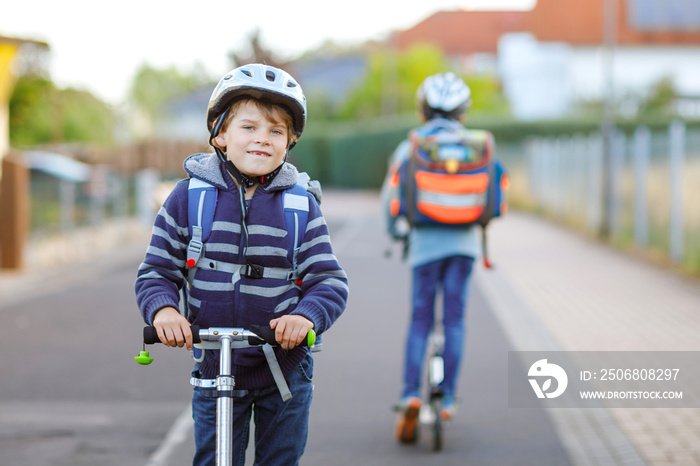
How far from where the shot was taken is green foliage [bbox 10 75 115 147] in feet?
103

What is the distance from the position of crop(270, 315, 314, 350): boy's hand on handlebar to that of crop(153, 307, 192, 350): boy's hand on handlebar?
22cm

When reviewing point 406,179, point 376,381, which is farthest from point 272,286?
point 376,381

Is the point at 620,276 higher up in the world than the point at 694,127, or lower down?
lower down

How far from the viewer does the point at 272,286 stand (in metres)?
2.92

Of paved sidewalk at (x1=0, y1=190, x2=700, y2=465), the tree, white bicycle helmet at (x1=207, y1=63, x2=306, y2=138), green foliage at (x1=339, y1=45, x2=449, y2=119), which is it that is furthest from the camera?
green foliage at (x1=339, y1=45, x2=449, y2=119)

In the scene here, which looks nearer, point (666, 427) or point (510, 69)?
point (666, 427)

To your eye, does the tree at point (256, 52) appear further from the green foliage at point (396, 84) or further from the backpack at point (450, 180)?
the backpack at point (450, 180)

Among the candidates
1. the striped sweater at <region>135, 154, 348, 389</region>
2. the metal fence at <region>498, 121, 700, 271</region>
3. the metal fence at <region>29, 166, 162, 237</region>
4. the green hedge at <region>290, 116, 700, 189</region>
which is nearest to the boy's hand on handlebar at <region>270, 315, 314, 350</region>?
the striped sweater at <region>135, 154, 348, 389</region>

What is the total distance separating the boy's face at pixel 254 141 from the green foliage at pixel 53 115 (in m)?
29.5

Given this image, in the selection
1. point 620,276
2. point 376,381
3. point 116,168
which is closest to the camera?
point 376,381

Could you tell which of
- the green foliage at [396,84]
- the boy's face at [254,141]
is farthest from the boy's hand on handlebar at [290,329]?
the green foliage at [396,84]

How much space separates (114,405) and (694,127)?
33273 millimetres

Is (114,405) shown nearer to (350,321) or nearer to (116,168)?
(350,321)

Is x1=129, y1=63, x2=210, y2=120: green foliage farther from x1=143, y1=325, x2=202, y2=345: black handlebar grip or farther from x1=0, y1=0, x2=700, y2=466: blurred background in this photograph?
x1=143, y1=325, x2=202, y2=345: black handlebar grip
